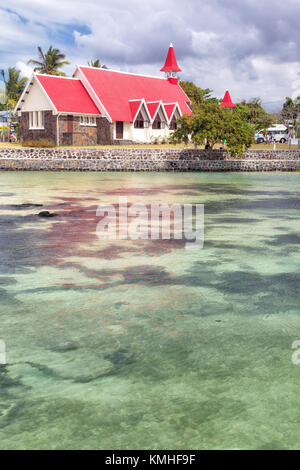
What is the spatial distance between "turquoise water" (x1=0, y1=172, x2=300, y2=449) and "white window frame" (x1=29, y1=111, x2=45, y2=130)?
3276 cm

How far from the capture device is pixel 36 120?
39938 millimetres

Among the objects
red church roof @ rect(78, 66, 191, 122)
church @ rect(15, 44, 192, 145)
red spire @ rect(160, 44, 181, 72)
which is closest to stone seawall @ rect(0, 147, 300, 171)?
church @ rect(15, 44, 192, 145)

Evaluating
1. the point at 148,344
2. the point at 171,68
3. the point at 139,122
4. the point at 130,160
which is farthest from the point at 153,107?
the point at 148,344

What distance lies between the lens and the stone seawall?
3008cm

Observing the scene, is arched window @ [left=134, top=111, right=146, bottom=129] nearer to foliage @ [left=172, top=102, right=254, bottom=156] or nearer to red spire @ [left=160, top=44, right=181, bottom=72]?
foliage @ [left=172, top=102, right=254, bottom=156]

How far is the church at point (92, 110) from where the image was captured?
125 feet

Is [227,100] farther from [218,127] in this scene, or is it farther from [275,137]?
[218,127]

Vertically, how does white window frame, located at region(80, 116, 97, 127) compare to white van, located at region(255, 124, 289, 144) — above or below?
below

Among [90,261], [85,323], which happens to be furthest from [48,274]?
[85,323]

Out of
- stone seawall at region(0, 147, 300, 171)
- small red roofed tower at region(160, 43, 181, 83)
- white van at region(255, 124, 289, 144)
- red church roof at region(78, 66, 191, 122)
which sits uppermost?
small red roofed tower at region(160, 43, 181, 83)

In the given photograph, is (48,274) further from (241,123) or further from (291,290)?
(241,123)

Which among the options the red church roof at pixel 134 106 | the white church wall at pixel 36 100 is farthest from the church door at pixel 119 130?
the white church wall at pixel 36 100

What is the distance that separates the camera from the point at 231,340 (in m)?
4.09

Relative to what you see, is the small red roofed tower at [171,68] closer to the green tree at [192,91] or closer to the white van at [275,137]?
the green tree at [192,91]
